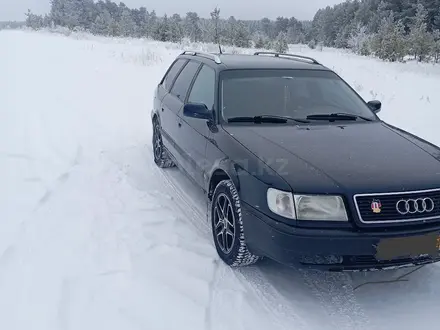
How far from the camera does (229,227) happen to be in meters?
3.40

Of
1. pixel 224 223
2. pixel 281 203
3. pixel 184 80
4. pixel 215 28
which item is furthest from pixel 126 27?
pixel 281 203

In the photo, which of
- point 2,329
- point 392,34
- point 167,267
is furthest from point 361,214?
point 392,34

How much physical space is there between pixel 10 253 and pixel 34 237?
296 millimetres

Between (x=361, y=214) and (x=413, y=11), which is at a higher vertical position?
(x=413, y=11)

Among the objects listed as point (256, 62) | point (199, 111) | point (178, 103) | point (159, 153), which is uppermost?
point (256, 62)

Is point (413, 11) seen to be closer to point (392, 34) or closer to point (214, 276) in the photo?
point (392, 34)

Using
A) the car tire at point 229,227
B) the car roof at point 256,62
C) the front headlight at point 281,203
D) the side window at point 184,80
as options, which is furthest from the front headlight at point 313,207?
the side window at point 184,80

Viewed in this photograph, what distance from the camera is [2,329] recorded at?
Answer: 8.18ft

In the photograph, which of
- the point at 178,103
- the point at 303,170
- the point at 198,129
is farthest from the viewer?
the point at 178,103

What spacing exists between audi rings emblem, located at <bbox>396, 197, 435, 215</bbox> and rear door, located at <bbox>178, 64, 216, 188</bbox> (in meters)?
1.80

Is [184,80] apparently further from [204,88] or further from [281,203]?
[281,203]

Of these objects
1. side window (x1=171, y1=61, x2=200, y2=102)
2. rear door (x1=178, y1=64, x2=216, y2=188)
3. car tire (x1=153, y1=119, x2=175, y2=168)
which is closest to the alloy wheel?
rear door (x1=178, y1=64, x2=216, y2=188)

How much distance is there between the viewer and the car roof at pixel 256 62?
14.4 ft

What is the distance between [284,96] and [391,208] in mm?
1735
